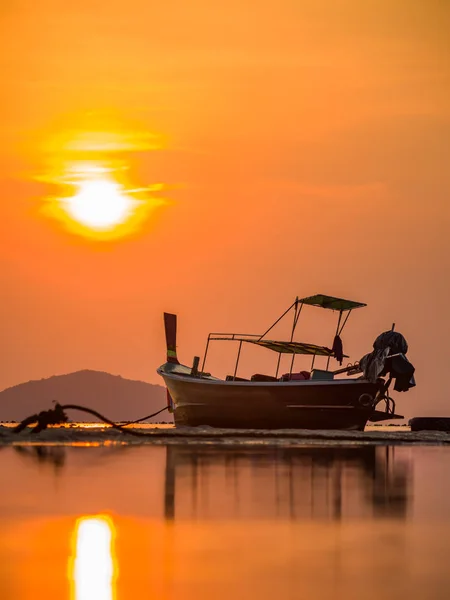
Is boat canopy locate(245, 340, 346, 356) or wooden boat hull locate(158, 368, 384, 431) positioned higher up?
boat canopy locate(245, 340, 346, 356)

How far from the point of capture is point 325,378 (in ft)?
230

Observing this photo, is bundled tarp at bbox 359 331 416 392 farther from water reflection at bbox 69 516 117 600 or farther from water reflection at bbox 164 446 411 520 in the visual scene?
water reflection at bbox 69 516 117 600

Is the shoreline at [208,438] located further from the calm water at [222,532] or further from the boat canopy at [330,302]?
the calm water at [222,532]

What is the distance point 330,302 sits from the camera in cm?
7119

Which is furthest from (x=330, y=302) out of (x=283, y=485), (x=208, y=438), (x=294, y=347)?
(x=283, y=485)

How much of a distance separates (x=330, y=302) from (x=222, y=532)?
51723 mm

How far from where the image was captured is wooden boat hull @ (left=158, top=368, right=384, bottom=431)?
69.4 metres

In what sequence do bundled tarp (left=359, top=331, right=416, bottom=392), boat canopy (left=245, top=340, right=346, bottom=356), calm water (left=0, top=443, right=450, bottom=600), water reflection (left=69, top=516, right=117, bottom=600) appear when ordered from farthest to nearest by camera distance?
1. boat canopy (left=245, top=340, right=346, bottom=356)
2. bundled tarp (left=359, top=331, right=416, bottom=392)
3. calm water (left=0, top=443, right=450, bottom=600)
4. water reflection (left=69, top=516, right=117, bottom=600)

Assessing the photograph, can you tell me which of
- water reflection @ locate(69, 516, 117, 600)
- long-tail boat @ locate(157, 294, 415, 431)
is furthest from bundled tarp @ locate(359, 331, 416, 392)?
water reflection @ locate(69, 516, 117, 600)

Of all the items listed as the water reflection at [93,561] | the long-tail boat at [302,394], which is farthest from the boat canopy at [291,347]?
the water reflection at [93,561]

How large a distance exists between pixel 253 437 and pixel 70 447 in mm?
11871

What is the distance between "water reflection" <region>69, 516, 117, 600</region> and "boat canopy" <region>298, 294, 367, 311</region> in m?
49.7

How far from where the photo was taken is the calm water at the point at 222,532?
1493 centimetres

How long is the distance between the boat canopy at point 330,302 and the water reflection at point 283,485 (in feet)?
86.5
